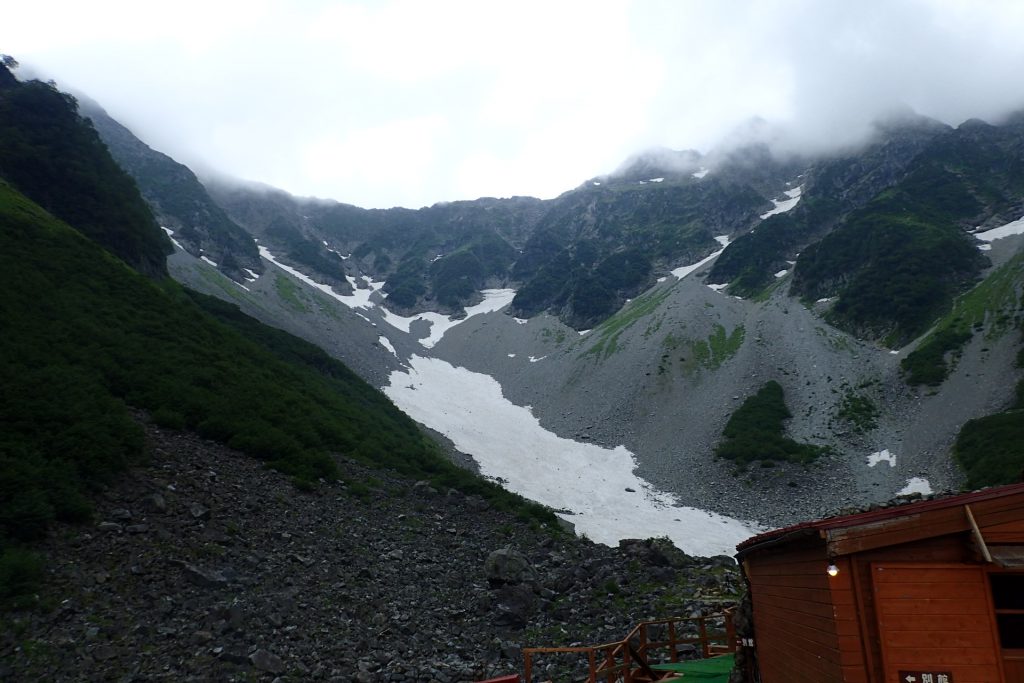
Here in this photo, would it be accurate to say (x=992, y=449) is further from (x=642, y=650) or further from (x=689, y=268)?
(x=689, y=268)

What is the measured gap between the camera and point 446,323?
466 feet

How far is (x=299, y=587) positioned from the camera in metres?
17.3

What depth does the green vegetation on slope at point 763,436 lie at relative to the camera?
5647 centimetres

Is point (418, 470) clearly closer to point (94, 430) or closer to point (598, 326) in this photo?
point (94, 430)

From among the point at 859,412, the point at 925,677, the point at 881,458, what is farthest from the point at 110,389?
the point at 859,412

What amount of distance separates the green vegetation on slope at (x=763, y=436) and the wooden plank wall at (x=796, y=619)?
48974 mm

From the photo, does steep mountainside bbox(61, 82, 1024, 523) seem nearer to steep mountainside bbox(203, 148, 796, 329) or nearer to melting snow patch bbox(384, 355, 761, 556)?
steep mountainside bbox(203, 148, 796, 329)

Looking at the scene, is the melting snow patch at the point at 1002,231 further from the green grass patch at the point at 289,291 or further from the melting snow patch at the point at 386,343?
the green grass patch at the point at 289,291

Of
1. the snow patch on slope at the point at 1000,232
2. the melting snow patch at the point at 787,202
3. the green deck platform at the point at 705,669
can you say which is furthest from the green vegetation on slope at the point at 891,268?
the green deck platform at the point at 705,669

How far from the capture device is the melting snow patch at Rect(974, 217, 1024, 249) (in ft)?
295

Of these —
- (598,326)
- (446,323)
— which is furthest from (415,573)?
(446,323)

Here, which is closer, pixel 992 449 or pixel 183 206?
pixel 992 449

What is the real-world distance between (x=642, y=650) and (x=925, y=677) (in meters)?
8.61

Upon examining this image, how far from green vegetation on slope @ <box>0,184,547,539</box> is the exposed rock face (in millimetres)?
1301
